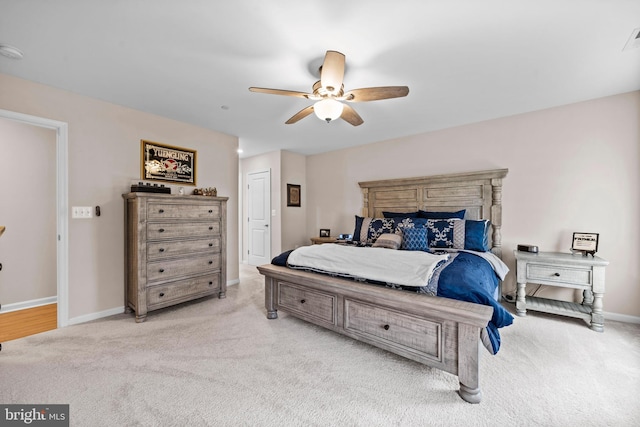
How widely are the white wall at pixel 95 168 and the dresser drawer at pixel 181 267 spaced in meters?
0.51

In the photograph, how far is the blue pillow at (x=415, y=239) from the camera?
3.11 m

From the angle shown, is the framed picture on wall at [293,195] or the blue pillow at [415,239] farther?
the framed picture on wall at [293,195]

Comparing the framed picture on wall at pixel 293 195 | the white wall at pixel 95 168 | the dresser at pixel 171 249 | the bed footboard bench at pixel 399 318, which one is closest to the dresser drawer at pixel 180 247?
the dresser at pixel 171 249

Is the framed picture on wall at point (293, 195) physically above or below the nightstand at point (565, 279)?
above

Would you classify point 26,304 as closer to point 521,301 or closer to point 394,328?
point 394,328

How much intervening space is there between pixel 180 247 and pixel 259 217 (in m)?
2.47

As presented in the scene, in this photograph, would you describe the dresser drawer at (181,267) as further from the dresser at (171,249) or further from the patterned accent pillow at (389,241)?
the patterned accent pillow at (389,241)

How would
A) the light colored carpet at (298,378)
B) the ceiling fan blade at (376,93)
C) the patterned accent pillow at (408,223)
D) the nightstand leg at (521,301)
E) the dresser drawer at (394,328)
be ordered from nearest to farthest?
the light colored carpet at (298,378), the dresser drawer at (394,328), the ceiling fan blade at (376,93), the nightstand leg at (521,301), the patterned accent pillow at (408,223)

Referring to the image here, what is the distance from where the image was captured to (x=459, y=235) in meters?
3.15

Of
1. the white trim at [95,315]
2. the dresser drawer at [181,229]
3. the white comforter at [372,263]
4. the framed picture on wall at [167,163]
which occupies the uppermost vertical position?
the framed picture on wall at [167,163]

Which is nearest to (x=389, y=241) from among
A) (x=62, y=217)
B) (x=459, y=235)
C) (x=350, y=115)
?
(x=459, y=235)

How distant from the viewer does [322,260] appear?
252 centimetres

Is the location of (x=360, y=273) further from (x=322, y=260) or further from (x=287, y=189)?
(x=287, y=189)

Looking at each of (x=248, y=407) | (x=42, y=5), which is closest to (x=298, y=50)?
(x=42, y=5)
